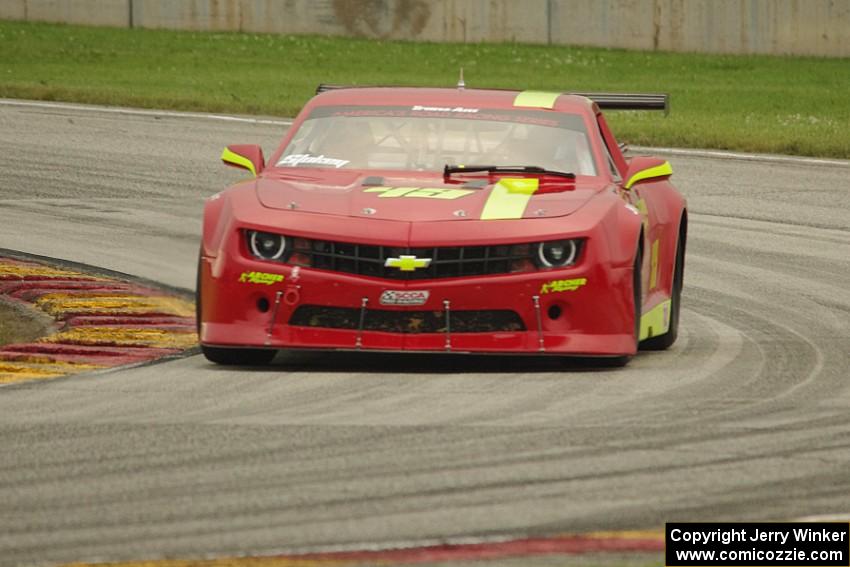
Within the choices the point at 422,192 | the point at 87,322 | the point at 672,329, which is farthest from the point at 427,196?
the point at 87,322

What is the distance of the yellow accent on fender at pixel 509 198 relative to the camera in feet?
27.3

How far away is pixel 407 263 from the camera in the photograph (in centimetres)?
816

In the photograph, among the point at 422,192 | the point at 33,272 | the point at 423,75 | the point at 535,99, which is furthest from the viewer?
the point at 423,75

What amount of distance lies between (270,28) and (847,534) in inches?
1291

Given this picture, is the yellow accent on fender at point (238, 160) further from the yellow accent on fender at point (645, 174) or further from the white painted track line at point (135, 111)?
the white painted track line at point (135, 111)

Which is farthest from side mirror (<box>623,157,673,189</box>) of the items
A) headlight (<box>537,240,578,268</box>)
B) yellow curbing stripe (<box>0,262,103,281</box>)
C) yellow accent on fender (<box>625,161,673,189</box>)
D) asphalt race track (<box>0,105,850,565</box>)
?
yellow curbing stripe (<box>0,262,103,281</box>)

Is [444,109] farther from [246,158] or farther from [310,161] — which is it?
[246,158]

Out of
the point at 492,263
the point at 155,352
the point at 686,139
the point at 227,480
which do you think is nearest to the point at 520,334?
the point at 492,263

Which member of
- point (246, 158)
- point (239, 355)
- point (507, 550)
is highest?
point (246, 158)

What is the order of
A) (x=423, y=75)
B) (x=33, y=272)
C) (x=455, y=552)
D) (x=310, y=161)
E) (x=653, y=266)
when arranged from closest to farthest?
1. (x=455, y=552)
2. (x=653, y=266)
3. (x=310, y=161)
4. (x=33, y=272)
5. (x=423, y=75)

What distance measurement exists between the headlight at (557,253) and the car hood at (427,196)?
0.14 metres

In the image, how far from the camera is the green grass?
23062mm

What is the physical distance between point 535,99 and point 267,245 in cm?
202

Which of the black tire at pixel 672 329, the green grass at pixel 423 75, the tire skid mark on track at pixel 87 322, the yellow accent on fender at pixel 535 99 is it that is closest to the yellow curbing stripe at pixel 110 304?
the tire skid mark on track at pixel 87 322
